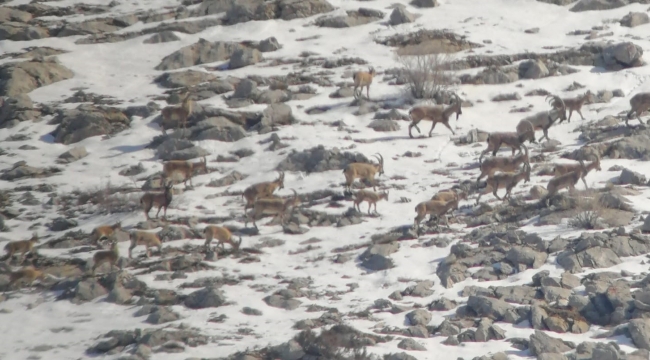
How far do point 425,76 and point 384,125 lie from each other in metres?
3.04

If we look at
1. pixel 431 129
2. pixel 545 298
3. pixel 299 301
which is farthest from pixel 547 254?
pixel 431 129

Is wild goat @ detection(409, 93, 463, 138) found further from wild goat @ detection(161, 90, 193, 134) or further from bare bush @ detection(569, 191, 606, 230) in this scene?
bare bush @ detection(569, 191, 606, 230)

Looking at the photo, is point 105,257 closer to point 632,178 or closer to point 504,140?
point 504,140

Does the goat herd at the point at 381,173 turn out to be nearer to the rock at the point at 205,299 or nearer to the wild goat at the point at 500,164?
the wild goat at the point at 500,164

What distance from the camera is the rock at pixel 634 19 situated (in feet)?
113

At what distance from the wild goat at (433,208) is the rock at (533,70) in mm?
10740

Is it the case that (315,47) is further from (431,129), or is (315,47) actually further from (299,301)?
(299,301)

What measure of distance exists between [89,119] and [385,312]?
1510 centimetres

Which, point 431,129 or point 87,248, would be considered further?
point 431,129

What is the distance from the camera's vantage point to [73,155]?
2742 centimetres

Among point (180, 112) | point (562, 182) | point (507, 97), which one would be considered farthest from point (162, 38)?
point (562, 182)

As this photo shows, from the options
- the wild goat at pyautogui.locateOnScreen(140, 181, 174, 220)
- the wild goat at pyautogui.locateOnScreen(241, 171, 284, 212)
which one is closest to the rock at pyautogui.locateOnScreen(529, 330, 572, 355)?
the wild goat at pyautogui.locateOnScreen(241, 171, 284, 212)

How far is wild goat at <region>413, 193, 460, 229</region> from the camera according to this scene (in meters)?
20.8

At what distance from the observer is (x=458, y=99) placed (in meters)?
27.8
